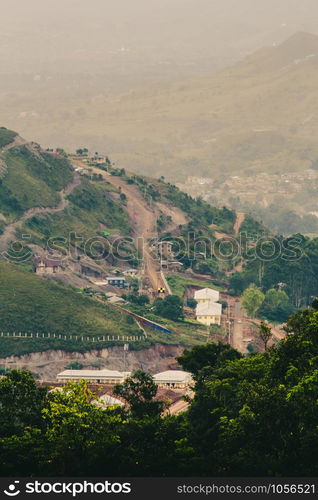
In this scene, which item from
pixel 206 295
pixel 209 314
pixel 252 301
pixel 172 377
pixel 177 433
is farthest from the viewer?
pixel 206 295

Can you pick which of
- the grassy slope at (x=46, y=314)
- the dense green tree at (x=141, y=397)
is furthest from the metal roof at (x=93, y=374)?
the dense green tree at (x=141, y=397)

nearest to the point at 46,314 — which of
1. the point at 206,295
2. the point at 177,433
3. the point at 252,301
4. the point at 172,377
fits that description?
the point at 172,377

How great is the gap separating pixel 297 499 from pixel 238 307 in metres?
134

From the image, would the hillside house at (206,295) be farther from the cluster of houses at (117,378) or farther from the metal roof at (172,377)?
the cluster of houses at (117,378)

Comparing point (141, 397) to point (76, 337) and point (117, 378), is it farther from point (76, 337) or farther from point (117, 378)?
point (76, 337)

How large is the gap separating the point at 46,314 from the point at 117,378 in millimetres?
25620

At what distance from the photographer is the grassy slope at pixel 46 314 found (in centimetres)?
15376

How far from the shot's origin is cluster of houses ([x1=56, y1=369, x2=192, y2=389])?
138m

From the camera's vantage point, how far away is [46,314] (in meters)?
162

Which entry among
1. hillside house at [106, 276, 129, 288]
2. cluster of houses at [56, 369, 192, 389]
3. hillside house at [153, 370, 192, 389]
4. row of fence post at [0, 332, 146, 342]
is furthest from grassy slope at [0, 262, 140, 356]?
hillside house at [106, 276, 129, 288]

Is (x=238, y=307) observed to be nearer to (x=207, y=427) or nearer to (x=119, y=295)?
(x=119, y=295)

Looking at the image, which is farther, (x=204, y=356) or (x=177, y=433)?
(x=204, y=356)

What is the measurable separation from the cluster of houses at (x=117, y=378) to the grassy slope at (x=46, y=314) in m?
10.9

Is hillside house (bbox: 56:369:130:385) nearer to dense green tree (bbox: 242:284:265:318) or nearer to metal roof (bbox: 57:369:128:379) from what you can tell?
metal roof (bbox: 57:369:128:379)
